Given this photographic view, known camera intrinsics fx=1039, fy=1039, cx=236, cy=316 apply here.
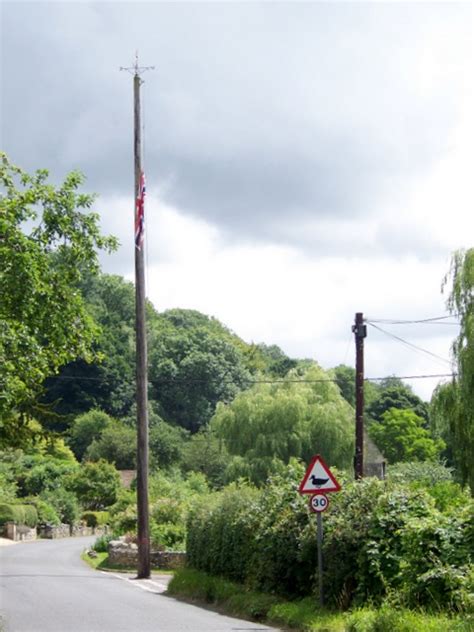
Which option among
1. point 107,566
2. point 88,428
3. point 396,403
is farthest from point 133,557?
point 396,403

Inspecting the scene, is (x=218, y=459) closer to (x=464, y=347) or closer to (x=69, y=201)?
(x=464, y=347)

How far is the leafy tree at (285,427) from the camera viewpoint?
54.3 meters

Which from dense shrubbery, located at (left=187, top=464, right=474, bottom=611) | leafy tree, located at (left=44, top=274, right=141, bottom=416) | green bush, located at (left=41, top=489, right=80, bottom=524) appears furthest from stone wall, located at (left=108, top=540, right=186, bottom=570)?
leafy tree, located at (left=44, top=274, right=141, bottom=416)

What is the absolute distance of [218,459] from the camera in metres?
82.0

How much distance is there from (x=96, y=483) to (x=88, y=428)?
24356mm

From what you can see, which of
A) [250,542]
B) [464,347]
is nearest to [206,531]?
[250,542]

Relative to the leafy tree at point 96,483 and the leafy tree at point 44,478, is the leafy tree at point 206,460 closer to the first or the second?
the leafy tree at point 96,483

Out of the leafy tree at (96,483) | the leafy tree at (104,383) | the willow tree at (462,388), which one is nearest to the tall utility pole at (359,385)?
the willow tree at (462,388)

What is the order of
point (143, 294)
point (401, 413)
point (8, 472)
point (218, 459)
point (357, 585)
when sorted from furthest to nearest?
1. point (401, 413)
2. point (218, 459)
3. point (8, 472)
4. point (143, 294)
5. point (357, 585)

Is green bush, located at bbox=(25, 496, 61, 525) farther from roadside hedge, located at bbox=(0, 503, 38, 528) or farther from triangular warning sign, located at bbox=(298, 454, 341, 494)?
triangular warning sign, located at bbox=(298, 454, 341, 494)

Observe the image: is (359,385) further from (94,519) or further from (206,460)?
(206,460)

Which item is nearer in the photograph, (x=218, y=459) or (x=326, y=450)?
(x=326, y=450)

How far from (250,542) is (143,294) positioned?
10.3 meters

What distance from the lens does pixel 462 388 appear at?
31.5 meters
